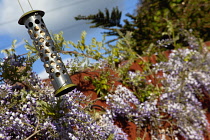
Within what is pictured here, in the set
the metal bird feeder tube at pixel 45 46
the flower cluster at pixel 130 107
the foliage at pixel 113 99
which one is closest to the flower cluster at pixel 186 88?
the foliage at pixel 113 99

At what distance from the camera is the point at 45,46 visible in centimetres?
195

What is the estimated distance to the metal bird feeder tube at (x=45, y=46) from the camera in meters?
1.89

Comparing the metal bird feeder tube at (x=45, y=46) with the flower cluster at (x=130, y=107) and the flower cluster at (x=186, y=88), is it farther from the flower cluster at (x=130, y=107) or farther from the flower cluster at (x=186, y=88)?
the flower cluster at (x=186, y=88)

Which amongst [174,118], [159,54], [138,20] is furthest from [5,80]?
[138,20]

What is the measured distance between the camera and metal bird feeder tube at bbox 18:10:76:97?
6.21ft

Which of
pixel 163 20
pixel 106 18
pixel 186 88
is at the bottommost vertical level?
pixel 186 88

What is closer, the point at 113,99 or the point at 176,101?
the point at 113,99

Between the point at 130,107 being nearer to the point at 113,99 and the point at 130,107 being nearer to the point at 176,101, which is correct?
the point at 113,99

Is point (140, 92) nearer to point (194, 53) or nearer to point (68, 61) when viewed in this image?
point (68, 61)

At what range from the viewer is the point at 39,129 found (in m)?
2.12

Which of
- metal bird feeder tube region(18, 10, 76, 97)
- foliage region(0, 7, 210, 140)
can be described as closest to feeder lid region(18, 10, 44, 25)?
metal bird feeder tube region(18, 10, 76, 97)

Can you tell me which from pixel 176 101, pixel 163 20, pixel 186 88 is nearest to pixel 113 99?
pixel 176 101

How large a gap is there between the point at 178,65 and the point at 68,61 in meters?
2.07

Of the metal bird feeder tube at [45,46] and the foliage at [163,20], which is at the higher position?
the foliage at [163,20]
